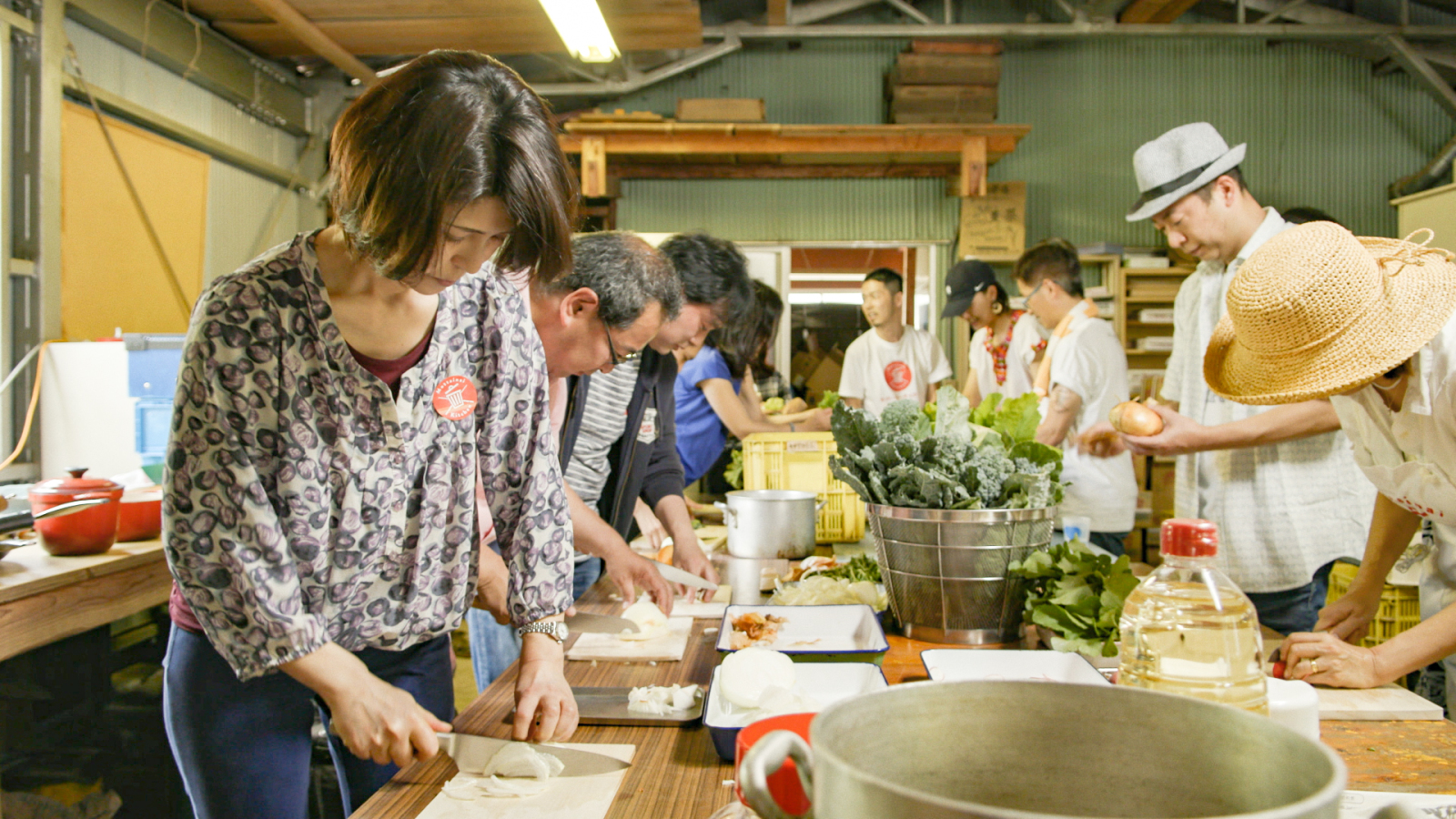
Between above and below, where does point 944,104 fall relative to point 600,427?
above

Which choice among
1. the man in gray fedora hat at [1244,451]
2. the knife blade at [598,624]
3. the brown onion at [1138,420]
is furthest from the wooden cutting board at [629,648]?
the man in gray fedora hat at [1244,451]

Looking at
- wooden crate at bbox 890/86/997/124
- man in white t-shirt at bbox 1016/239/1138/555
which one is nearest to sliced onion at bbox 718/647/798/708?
man in white t-shirt at bbox 1016/239/1138/555

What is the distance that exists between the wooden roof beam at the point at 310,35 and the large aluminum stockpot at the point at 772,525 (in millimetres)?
3717

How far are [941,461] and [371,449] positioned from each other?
94 centimetres

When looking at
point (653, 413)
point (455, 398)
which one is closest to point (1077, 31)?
point (653, 413)

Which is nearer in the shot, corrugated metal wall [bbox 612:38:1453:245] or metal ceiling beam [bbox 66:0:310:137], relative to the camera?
metal ceiling beam [bbox 66:0:310:137]

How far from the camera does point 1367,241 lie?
152cm

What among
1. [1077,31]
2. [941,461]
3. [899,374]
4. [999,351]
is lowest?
[941,461]

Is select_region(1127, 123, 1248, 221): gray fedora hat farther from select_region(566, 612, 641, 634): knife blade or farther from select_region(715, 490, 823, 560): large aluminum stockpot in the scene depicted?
select_region(566, 612, 641, 634): knife blade

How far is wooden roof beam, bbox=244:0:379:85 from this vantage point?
14.9ft

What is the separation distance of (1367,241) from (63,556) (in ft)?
10.4

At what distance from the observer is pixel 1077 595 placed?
1.46m

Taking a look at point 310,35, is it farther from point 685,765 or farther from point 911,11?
point 685,765

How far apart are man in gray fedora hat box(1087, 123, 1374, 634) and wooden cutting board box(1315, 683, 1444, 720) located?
1001 mm
